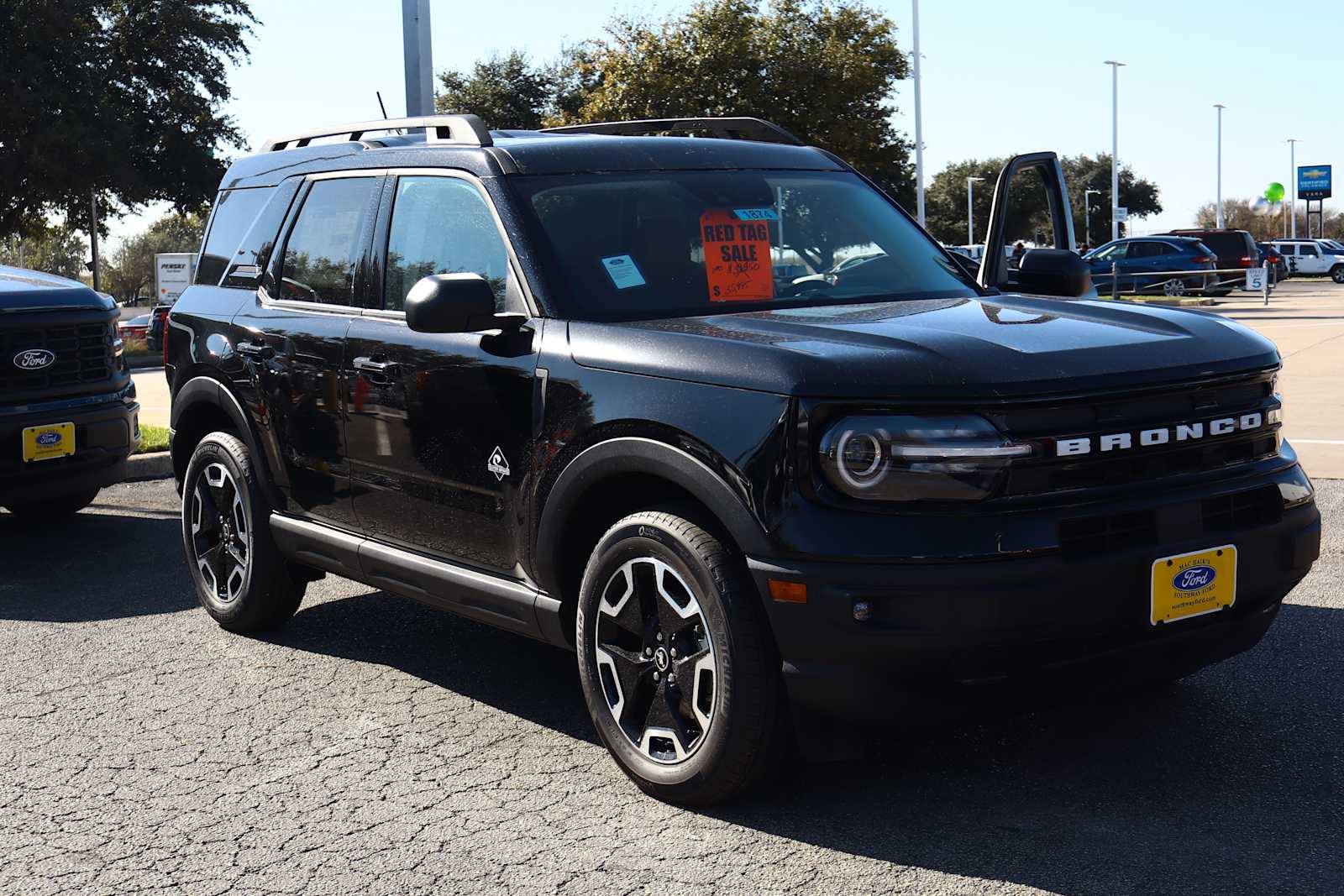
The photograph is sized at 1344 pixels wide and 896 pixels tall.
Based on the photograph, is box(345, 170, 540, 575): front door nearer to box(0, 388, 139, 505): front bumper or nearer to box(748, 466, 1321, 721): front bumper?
box(748, 466, 1321, 721): front bumper

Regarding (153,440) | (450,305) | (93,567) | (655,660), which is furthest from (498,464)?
(153,440)

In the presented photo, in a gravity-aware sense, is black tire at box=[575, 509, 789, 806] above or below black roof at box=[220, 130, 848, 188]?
below

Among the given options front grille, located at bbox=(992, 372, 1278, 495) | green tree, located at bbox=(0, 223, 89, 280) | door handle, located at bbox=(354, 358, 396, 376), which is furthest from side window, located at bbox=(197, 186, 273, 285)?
green tree, located at bbox=(0, 223, 89, 280)

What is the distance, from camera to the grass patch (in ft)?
35.8

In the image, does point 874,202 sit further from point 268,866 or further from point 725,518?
point 268,866

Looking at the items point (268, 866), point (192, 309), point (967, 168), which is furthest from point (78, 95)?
point (967, 168)

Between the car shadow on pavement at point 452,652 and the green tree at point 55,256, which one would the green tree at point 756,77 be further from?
the green tree at point 55,256

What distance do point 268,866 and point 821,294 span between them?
2390 mm

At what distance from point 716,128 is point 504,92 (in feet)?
166

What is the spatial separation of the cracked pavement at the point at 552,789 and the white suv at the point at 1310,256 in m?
53.8

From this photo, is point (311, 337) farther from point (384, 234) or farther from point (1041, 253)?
point (1041, 253)

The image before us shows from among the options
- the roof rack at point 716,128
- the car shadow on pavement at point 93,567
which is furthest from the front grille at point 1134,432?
the car shadow on pavement at point 93,567

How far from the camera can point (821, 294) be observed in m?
4.63

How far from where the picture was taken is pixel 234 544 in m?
5.81
